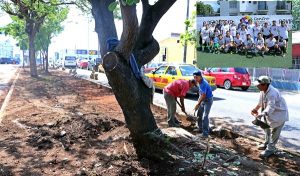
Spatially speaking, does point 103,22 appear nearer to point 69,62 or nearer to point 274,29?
point 274,29

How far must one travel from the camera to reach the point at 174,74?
16.2m

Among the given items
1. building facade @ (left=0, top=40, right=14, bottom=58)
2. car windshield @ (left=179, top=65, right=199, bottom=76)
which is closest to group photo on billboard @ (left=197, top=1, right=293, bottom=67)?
car windshield @ (left=179, top=65, right=199, bottom=76)

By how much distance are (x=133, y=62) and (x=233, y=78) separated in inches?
656

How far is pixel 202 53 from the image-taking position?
17.6 metres

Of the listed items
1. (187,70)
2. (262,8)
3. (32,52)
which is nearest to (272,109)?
(187,70)

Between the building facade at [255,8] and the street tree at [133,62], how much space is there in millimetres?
10867

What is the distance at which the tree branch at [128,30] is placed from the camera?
4700mm

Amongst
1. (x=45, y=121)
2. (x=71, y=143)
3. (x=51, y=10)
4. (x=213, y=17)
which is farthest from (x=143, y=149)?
(x=51, y=10)

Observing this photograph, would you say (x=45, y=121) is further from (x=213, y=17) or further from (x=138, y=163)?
(x=213, y=17)

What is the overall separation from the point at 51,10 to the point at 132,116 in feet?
66.2

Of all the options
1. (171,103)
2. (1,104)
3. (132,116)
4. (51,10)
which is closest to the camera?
(132,116)

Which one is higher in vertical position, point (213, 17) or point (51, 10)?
point (51, 10)

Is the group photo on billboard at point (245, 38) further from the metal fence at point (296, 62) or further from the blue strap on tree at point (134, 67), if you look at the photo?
the blue strap on tree at point (134, 67)

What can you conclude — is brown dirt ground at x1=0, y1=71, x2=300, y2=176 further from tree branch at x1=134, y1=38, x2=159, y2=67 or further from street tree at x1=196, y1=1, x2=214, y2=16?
street tree at x1=196, y1=1, x2=214, y2=16
